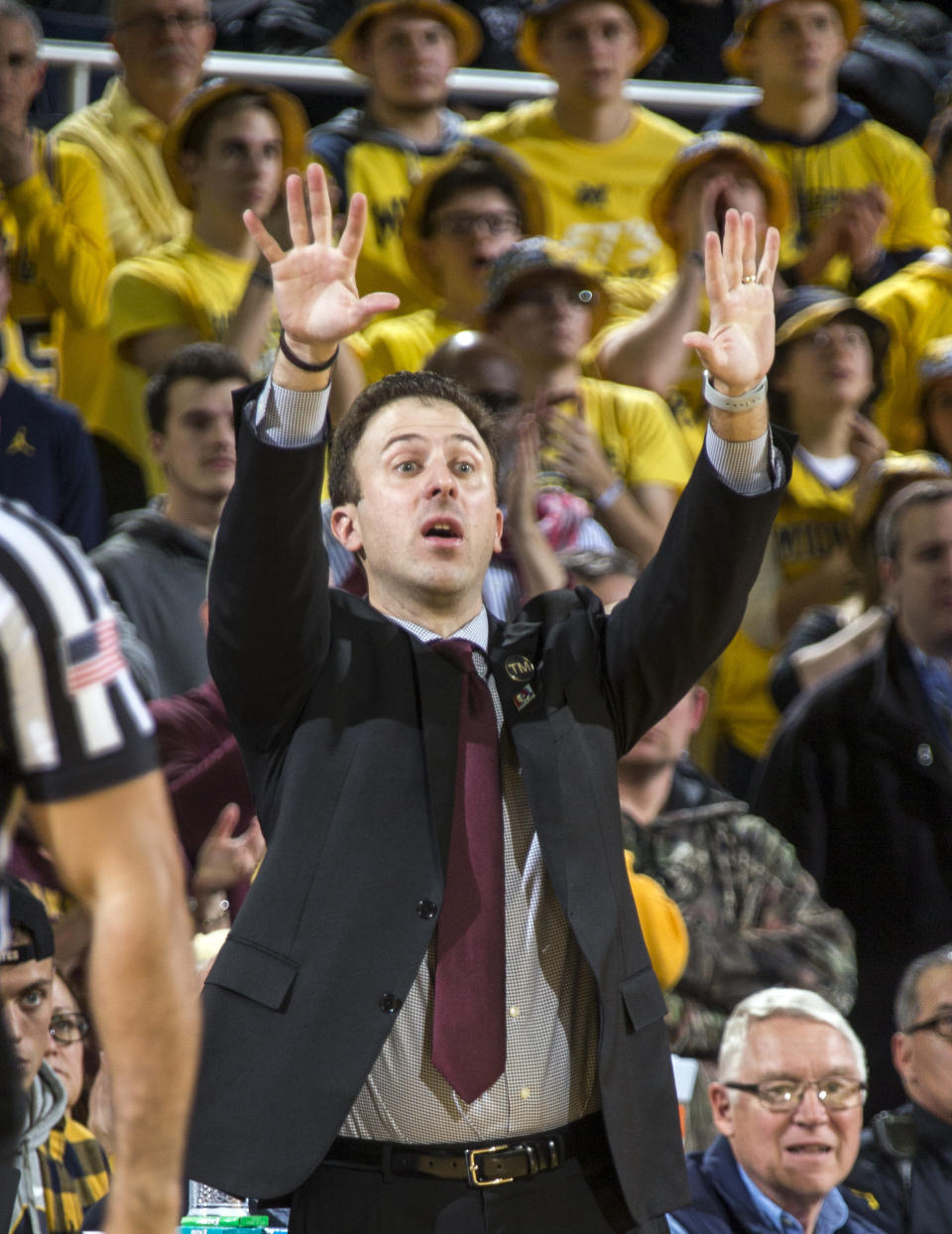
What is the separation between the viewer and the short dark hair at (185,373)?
4.34 m

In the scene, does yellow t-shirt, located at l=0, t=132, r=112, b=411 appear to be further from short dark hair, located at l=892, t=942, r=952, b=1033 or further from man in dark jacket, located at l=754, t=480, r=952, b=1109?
short dark hair, located at l=892, t=942, r=952, b=1033

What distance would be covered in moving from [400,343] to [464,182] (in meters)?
0.53

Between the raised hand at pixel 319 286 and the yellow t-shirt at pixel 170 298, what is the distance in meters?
2.80

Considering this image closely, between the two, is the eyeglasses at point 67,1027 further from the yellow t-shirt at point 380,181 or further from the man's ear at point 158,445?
the yellow t-shirt at point 380,181

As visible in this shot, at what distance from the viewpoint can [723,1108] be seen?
3.27 metres

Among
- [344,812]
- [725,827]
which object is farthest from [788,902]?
[344,812]

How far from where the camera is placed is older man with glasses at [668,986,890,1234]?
320cm

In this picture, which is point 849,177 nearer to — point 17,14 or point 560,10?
point 560,10

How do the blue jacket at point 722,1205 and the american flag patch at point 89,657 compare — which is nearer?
the american flag patch at point 89,657

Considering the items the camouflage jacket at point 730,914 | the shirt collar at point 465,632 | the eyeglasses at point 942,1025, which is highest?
the shirt collar at point 465,632

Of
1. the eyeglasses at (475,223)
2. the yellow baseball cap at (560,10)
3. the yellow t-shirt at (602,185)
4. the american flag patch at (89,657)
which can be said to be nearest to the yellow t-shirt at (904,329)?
the yellow t-shirt at (602,185)

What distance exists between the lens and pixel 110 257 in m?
5.23

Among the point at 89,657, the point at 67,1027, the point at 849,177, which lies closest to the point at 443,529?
the point at 89,657

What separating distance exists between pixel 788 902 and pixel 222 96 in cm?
284
